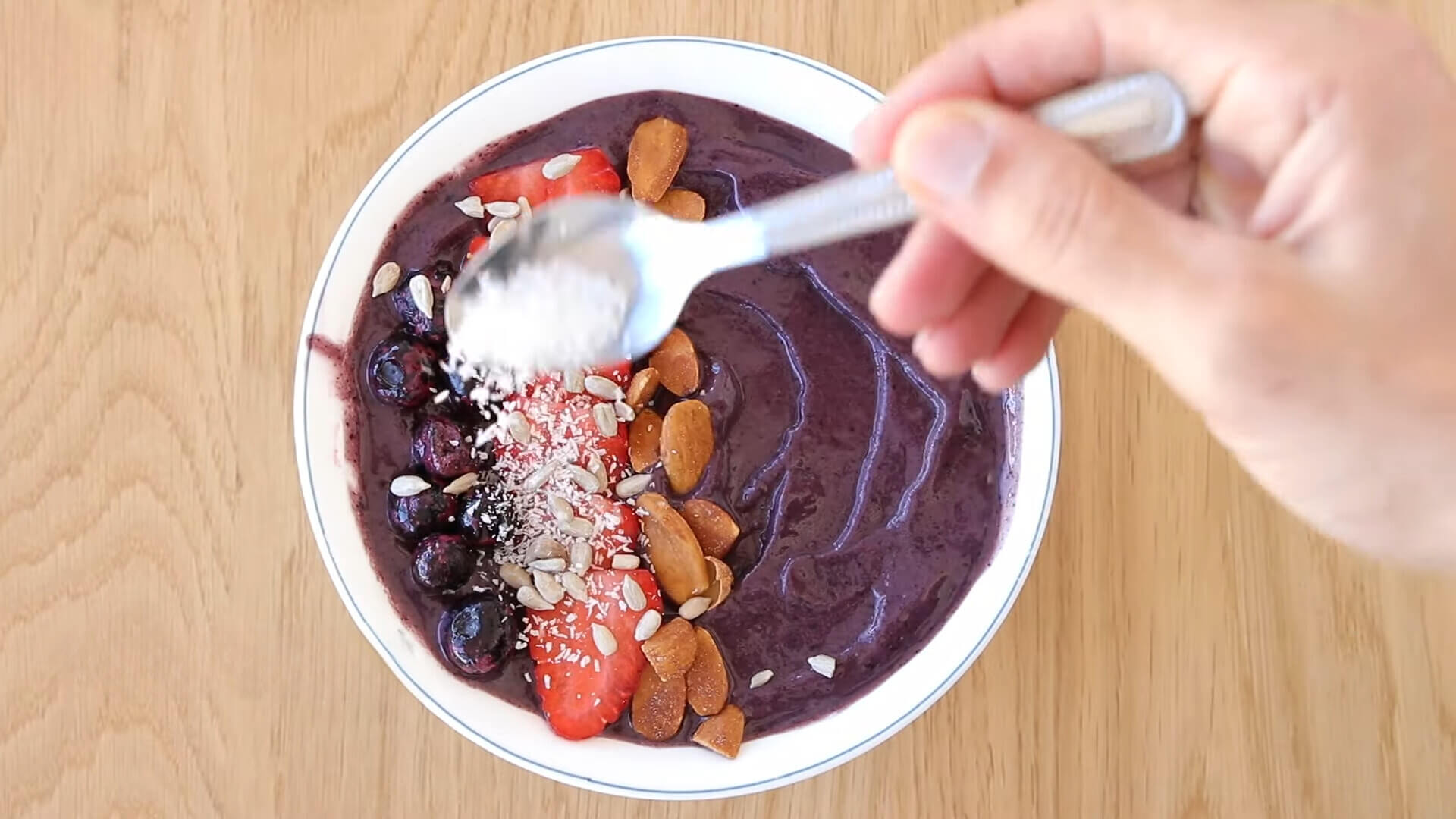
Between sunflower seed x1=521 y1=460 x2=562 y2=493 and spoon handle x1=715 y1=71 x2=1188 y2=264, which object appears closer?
spoon handle x1=715 y1=71 x2=1188 y2=264

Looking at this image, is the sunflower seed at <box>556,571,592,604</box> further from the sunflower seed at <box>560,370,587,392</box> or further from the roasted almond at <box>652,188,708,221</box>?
the roasted almond at <box>652,188,708,221</box>

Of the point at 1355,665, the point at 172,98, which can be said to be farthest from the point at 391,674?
the point at 1355,665

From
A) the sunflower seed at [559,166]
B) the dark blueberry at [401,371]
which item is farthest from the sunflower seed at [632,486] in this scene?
the sunflower seed at [559,166]

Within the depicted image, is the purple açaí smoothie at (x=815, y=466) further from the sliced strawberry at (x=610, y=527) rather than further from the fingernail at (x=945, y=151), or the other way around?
the fingernail at (x=945, y=151)

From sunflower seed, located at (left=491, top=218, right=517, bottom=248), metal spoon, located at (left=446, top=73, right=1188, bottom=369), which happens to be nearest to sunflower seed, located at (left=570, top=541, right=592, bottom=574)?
metal spoon, located at (left=446, top=73, right=1188, bottom=369)

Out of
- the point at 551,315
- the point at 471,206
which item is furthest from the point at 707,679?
the point at 471,206

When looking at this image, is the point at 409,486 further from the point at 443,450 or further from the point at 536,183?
the point at 536,183
